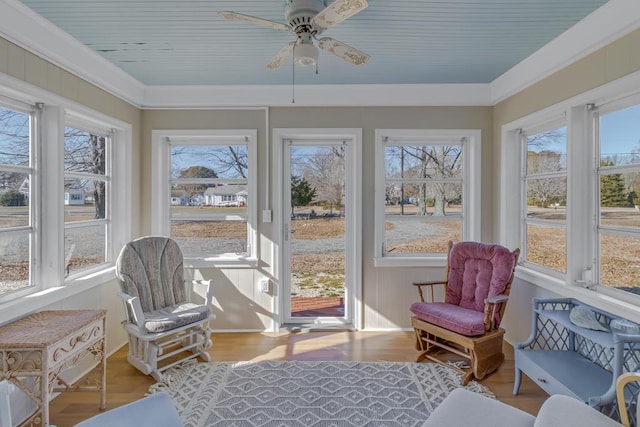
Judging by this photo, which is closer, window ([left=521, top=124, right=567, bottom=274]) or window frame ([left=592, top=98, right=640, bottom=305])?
window frame ([left=592, top=98, right=640, bottom=305])

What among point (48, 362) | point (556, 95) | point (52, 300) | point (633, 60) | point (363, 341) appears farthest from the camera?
point (363, 341)

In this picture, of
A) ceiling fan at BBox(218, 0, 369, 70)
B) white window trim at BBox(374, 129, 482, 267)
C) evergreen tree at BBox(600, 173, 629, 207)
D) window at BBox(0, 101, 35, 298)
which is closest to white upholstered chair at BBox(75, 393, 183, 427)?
window at BBox(0, 101, 35, 298)

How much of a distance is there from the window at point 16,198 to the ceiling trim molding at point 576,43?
384 centimetres

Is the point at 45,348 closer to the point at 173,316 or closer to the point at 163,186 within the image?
the point at 173,316

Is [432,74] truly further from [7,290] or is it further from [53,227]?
[7,290]

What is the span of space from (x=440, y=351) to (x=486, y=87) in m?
2.65

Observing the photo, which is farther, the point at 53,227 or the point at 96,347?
the point at 53,227

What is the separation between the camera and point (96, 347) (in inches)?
89.1

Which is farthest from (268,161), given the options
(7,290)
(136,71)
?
(7,290)

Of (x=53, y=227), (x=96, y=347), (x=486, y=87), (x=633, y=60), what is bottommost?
(x=96, y=347)

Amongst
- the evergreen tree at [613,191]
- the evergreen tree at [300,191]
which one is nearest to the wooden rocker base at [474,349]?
the evergreen tree at [613,191]

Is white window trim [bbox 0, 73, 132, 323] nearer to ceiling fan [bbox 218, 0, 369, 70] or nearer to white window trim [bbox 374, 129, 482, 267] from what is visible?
ceiling fan [bbox 218, 0, 369, 70]

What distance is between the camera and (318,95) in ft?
11.5

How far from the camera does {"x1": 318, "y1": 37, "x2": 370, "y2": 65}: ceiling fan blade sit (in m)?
2.04
